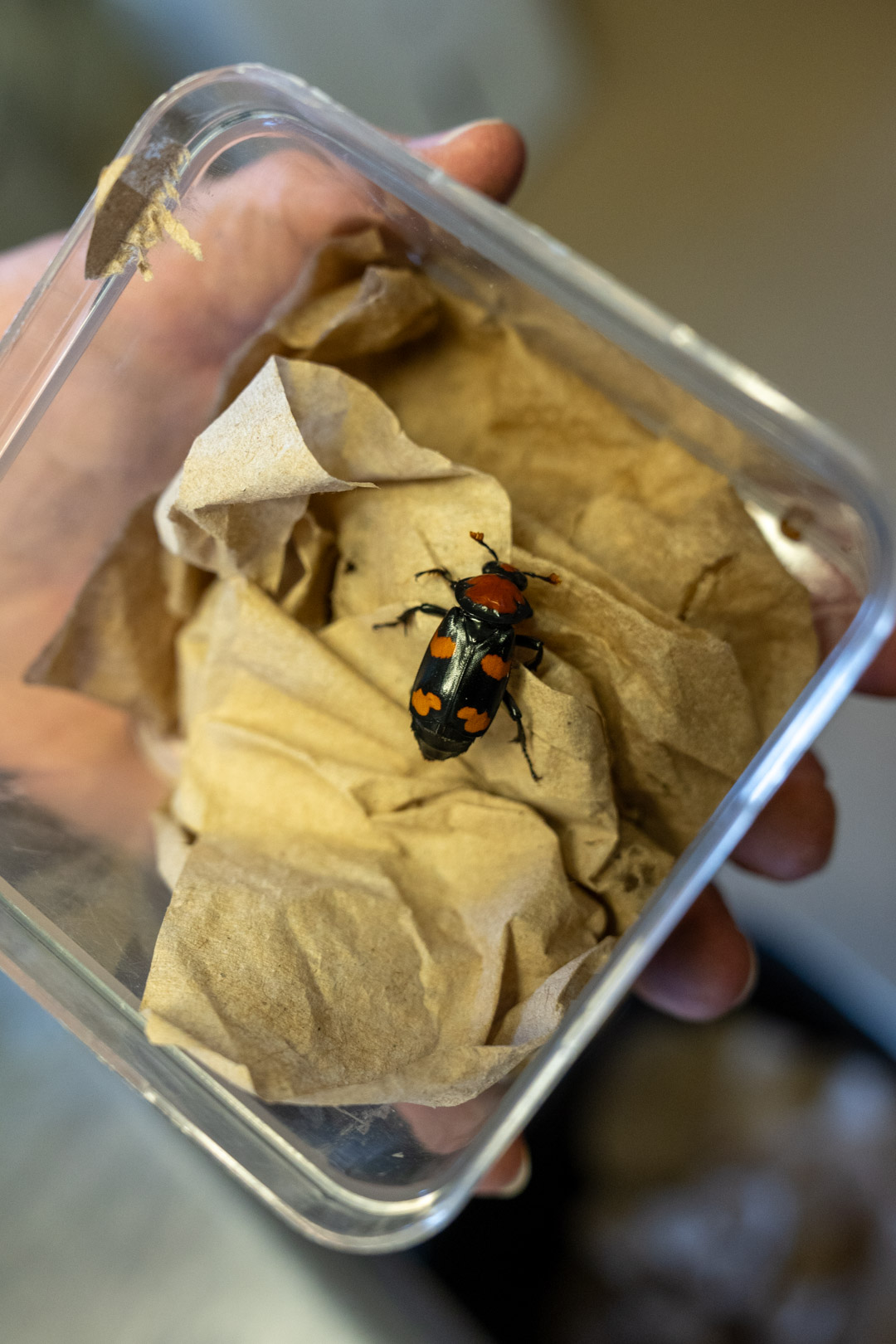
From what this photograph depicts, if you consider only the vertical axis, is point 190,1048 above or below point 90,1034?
above

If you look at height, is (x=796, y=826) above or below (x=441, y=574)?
below

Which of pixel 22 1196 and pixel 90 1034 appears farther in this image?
pixel 22 1196

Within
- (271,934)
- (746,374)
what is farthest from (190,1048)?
(746,374)

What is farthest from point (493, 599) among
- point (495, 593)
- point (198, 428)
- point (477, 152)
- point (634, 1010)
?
point (634, 1010)

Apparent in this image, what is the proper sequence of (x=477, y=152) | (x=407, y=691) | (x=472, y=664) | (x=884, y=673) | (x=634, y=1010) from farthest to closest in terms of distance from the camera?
(x=634, y=1010)
(x=884, y=673)
(x=477, y=152)
(x=407, y=691)
(x=472, y=664)

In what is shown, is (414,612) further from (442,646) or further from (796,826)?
(796,826)

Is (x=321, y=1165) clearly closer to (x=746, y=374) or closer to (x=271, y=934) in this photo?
(x=271, y=934)
